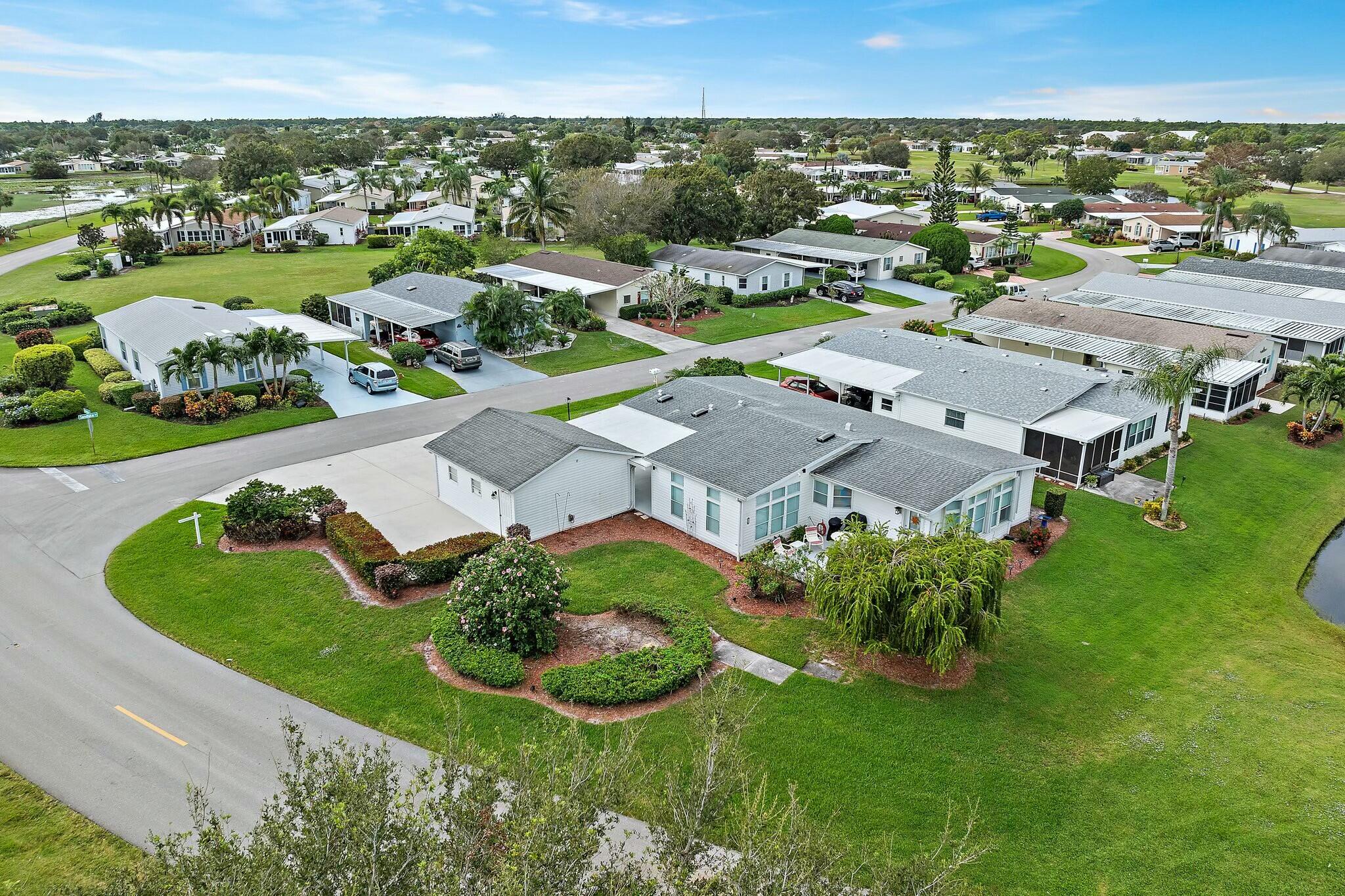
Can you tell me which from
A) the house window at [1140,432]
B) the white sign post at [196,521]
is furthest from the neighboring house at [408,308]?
the house window at [1140,432]

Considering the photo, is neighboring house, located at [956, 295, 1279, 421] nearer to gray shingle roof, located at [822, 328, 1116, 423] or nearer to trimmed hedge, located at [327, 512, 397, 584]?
gray shingle roof, located at [822, 328, 1116, 423]

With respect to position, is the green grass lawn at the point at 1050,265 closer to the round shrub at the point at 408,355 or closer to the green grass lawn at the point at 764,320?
the green grass lawn at the point at 764,320

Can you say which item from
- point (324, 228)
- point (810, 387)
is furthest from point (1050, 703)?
point (324, 228)

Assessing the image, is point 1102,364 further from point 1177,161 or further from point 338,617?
point 1177,161

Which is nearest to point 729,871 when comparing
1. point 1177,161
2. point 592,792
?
point 592,792

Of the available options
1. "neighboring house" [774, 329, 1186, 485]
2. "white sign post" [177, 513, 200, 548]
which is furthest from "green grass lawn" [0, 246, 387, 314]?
"neighboring house" [774, 329, 1186, 485]

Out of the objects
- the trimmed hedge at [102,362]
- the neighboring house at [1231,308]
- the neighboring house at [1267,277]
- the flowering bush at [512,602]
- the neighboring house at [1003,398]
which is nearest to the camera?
the flowering bush at [512,602]
